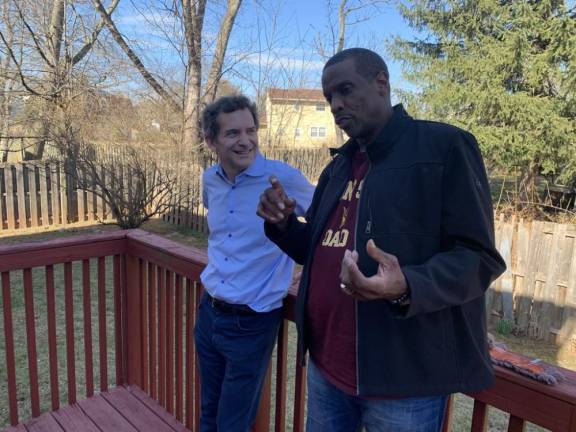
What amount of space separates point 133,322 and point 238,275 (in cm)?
131


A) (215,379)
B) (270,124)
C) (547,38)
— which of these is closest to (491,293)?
(215,379)

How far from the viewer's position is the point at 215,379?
70.0 inches

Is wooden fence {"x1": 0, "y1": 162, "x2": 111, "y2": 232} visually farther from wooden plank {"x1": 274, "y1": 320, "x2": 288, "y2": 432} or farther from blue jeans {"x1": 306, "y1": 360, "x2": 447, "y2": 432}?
blue jeans {"x1": 306, "y1": 360, "x2": 447, "y2": 432}

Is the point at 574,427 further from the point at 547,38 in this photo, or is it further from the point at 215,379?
the point at 547,38

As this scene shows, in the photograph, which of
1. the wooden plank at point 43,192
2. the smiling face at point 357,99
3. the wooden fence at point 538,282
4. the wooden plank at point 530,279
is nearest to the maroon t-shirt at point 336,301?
the smiling face at point 357,99

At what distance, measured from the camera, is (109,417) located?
2.42 m

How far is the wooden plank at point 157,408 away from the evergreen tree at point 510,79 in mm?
7537

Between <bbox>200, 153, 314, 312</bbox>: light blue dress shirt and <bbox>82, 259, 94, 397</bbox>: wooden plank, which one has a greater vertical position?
<bbox>200, 153, 314, 312</bbox>: light blue dress shirt

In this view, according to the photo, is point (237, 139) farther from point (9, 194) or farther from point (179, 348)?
point (9, 194)

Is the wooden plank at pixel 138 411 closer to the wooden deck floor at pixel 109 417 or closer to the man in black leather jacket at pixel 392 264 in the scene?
the wooden deck floor at pixel 109 417

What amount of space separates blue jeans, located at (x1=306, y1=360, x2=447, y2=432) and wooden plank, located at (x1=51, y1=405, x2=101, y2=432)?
153 cm

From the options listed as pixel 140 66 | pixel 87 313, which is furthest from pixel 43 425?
pixel 140 66

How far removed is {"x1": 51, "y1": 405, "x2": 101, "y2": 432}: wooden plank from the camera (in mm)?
2340

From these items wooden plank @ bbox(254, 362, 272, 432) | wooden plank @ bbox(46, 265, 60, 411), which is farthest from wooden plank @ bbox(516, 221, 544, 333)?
wooden plank @ bbox(46, 265, 60, 411)
